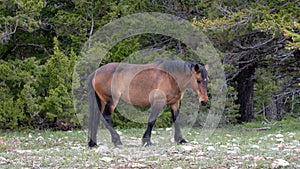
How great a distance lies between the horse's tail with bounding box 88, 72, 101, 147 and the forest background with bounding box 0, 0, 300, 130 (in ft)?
9.43

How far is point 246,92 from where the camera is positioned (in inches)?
573

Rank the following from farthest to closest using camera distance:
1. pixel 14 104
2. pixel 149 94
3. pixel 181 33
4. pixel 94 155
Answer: pixel 181 33 < pixel 14 104 < pixel 149 94 < pixel 94 155

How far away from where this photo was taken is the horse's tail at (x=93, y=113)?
8773 millimetres

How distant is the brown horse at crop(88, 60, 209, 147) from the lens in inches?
346

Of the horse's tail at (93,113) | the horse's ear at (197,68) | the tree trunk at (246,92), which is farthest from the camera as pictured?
the tree trunk at (246,92)

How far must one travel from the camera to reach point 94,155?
276 inches

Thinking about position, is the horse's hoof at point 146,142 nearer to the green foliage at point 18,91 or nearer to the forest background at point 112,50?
the forest background at point 112,50

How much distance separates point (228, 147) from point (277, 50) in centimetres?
573

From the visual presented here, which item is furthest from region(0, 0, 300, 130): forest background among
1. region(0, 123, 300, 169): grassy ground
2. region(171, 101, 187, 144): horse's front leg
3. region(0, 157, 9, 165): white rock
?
region(0, 157, 9, 165): white rock

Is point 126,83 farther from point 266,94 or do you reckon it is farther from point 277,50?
point 266,94

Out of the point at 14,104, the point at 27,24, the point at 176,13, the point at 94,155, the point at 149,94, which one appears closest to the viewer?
the point at 94,155

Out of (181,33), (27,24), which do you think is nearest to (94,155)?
(27,24)

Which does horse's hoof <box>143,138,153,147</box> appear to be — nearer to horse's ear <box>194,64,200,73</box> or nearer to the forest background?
horse's ear <box>194,64,200,73</box>

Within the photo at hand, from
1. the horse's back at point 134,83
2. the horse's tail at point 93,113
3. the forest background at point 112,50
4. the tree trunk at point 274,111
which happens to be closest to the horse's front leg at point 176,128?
the horse's back at point 134,83
